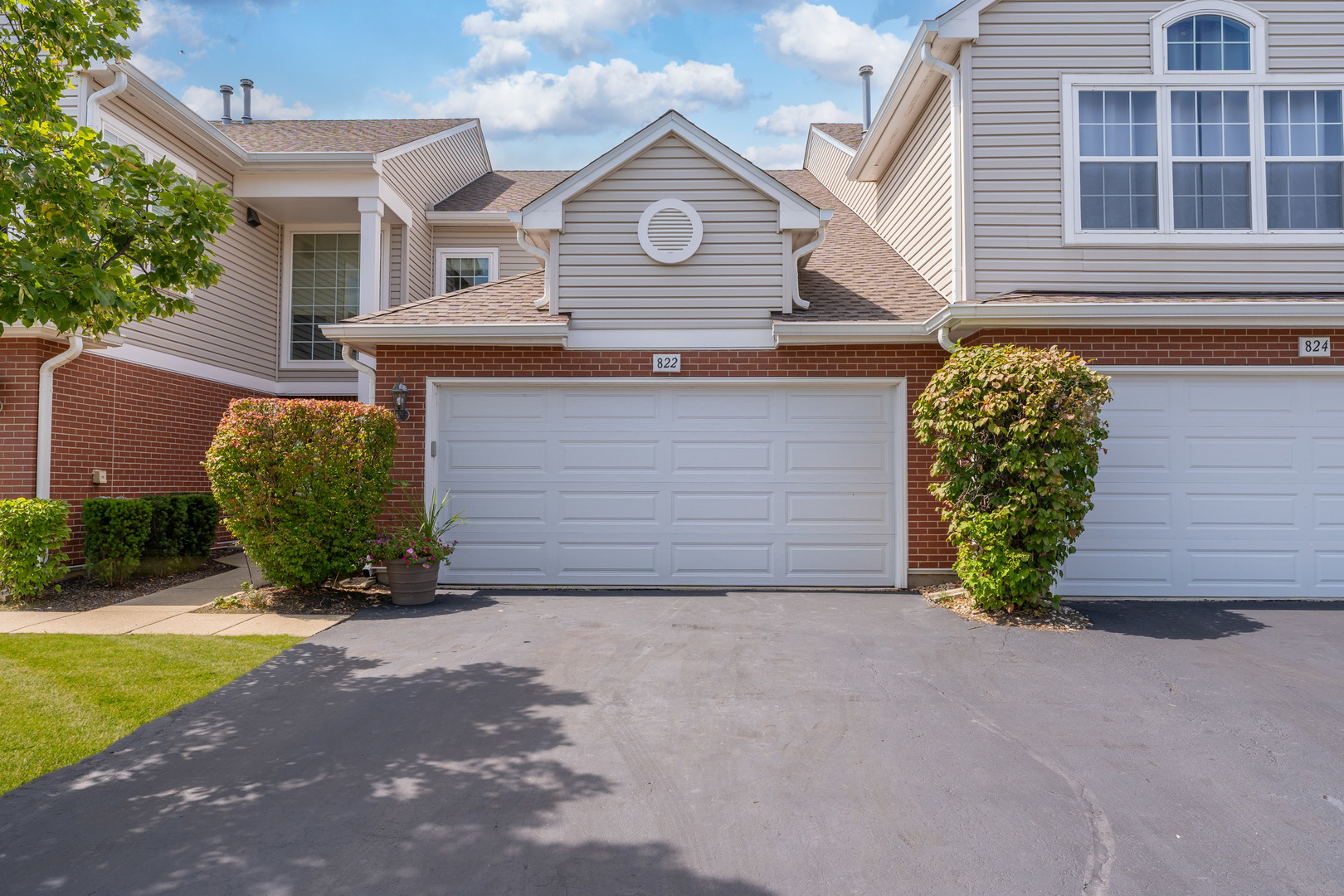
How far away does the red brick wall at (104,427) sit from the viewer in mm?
8164

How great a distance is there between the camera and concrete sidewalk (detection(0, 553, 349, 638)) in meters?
6.54

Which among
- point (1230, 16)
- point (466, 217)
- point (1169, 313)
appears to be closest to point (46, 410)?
point (466, 217)

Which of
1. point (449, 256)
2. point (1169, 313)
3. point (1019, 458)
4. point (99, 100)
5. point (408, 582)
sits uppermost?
point (99, 100)

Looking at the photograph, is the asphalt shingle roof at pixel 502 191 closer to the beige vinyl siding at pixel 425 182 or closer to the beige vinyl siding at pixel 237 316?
the beige vinyl siding at pixel 425 182

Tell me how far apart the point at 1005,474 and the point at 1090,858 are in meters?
4.35

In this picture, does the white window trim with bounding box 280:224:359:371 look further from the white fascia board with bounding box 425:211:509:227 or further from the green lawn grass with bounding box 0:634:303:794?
the green lawn grass with bounding box 0:634:303:794

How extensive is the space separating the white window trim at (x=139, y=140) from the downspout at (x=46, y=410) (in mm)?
2511

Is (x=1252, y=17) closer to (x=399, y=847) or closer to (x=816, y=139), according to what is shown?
(x=816, y=139)

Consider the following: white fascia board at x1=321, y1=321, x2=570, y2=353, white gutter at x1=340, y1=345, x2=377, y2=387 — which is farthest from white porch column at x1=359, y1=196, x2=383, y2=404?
white fascia board at x1=321, y1=321, x2=570, y2=353

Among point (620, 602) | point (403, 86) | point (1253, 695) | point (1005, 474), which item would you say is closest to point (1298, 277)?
point (1005, 474)

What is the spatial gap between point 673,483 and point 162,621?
→ 5021mm

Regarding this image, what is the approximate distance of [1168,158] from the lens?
8094 mm

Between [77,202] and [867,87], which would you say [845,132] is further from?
[77,202]

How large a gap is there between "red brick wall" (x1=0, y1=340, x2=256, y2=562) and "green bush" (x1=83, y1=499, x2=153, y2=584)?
1.04 ft
